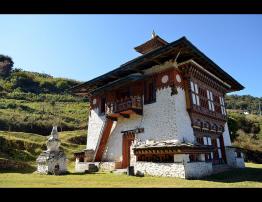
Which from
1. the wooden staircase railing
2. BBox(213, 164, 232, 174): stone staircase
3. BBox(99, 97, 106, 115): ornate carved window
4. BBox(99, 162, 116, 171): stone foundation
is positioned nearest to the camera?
BBox(213, 164, 232, 174): stone staircase

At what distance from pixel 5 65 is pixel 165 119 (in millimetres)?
67825

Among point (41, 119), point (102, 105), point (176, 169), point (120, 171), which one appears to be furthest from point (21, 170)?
point (41, 119)

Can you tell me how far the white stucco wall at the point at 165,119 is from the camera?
59.1 feet

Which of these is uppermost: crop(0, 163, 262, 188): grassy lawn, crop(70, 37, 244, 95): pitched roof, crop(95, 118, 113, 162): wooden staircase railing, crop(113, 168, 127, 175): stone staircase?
crop(70, 37, 244, 95): pitched roof

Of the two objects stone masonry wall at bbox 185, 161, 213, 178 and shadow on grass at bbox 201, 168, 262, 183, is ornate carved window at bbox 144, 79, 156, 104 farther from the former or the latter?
shadow on grass at bbox 201, 168, 262, 183

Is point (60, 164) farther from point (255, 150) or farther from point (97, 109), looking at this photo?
point (255, 150)

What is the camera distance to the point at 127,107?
19859 mm

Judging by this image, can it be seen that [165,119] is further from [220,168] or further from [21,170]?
[21,170]

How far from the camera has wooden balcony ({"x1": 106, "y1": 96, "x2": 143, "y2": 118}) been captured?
19.9 metres

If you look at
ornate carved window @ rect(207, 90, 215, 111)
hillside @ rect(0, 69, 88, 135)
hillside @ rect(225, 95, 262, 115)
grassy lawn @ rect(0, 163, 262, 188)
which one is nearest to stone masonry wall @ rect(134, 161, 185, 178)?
grassy lawn @ rect(0, 163, 262, 188)

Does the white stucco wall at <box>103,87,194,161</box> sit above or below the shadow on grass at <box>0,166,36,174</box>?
above
